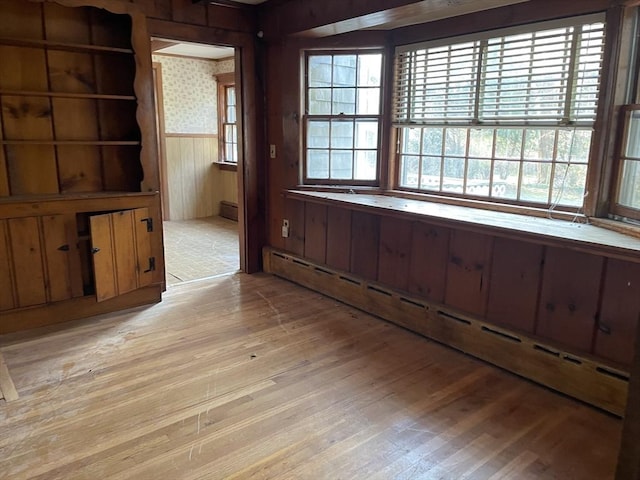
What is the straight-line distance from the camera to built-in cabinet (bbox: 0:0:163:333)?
3195 millimetres

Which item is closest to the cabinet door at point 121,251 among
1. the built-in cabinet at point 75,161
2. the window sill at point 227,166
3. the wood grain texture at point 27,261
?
the built-in cabinet at point 75,161

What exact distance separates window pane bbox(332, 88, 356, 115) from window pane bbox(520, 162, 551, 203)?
154 centimetres

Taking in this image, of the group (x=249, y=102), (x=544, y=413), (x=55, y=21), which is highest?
(x=55, y=21)

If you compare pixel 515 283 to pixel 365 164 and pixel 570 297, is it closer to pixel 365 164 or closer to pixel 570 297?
pixel 570 297

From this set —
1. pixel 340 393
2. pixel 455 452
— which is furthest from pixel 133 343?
pixel 455 452

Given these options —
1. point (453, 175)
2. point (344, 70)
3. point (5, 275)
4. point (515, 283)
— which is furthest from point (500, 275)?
point (5, 275)

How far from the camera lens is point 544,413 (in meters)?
2.36

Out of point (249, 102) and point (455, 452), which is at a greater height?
point (249, 102)

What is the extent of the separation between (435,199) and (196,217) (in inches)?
185

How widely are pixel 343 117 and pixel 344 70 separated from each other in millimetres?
383

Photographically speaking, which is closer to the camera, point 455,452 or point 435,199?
point 455,452

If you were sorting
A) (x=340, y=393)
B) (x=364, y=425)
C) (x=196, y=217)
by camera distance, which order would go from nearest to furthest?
(x=364, y=425)
(x=340, y=393)
(x=196, y=217)

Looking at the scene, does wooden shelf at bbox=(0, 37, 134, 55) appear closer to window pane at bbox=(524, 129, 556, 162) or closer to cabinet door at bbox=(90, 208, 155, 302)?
cabinet door at bbox=(90, 208, 155, 302)

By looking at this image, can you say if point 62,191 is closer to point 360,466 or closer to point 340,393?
point 340,393
